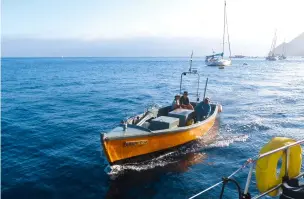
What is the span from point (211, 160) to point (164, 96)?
1967 centimetres

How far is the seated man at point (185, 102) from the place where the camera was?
56.4 feet

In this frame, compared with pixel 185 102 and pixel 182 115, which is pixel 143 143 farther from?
pixel 185 102

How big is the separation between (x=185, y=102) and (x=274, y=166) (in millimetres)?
11784

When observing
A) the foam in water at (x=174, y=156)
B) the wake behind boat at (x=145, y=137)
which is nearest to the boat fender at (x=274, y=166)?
the wake behind boat at (x=145, y=137)

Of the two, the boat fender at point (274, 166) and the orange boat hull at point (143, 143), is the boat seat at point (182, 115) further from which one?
the boat fender at point (274, 166)

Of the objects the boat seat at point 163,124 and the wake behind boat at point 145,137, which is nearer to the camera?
the wake behind boat at point 145,137

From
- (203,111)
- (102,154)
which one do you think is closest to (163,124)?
(102,154)

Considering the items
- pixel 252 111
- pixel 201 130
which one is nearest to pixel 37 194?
pixel 201 130

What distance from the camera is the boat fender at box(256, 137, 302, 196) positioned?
5.87 metres

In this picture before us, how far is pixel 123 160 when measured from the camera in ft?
39.7

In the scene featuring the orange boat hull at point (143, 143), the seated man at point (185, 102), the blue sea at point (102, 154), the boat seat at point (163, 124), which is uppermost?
the seated man at point (185, 102)

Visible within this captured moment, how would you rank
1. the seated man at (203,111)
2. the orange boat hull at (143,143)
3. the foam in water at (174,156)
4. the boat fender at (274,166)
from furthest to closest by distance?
the seated man at (203,111), the foam in water at (174,156), the orange boat hull at (143,143), the boat fender at (274,166)

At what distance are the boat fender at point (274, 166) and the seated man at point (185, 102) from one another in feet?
35.4

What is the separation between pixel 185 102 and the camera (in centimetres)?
1758
